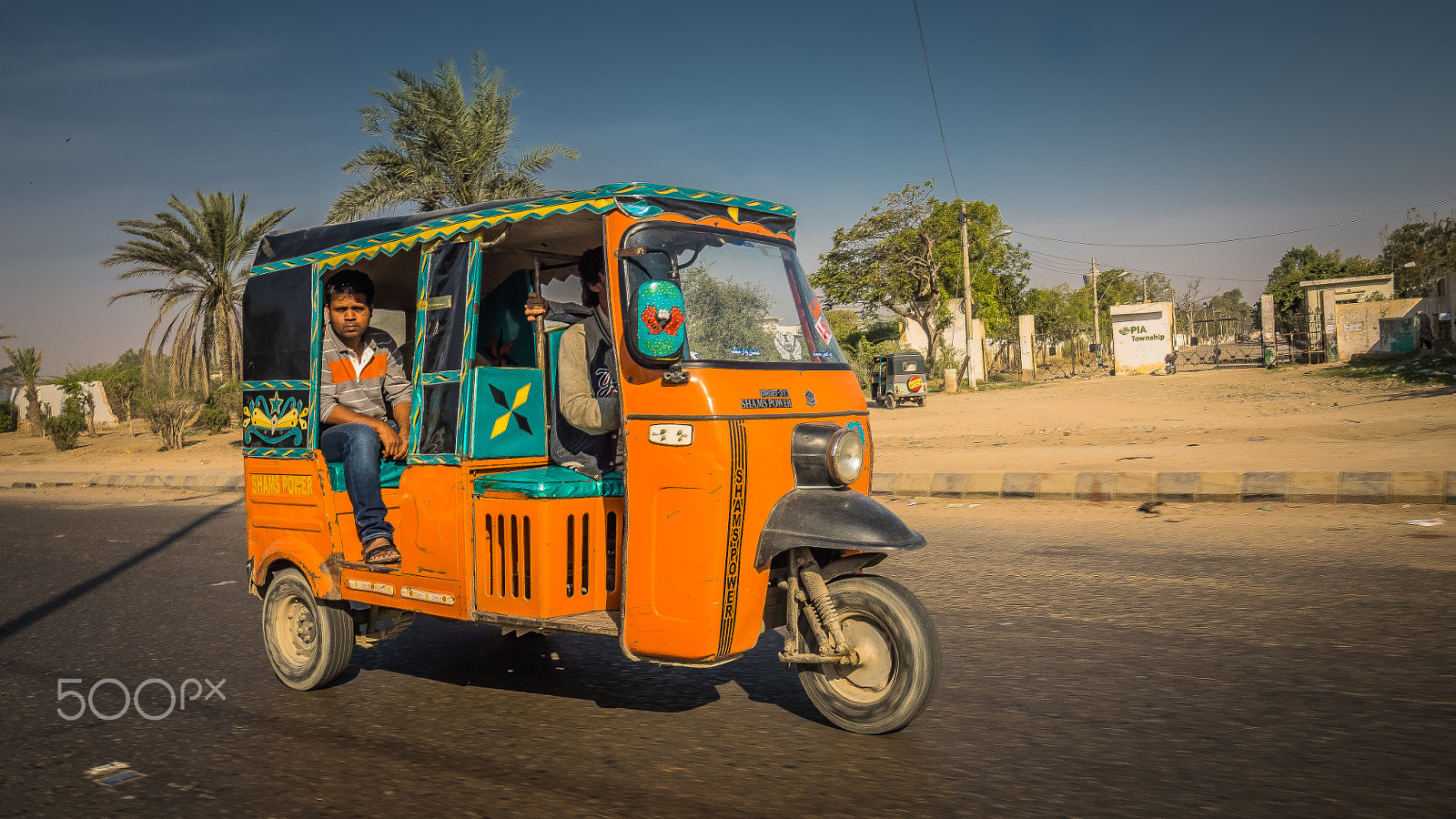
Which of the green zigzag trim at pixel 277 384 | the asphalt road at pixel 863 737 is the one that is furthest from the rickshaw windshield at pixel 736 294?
the green zigzag trim at pixel 277 384

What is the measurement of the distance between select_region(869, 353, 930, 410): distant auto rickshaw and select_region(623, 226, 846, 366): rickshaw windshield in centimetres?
2702

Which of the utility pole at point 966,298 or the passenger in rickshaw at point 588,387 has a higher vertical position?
the utility pole at point 966,298

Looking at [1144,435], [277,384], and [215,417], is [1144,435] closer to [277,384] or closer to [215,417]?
[277,384]

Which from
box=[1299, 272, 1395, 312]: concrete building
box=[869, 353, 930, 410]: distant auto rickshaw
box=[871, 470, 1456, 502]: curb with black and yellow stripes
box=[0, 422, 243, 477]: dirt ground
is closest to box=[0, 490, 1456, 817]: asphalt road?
box=[871, 470, 1456, 502]: curb with black and yellow stripes

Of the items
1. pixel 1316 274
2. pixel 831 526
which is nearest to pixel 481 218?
pixel 831 526

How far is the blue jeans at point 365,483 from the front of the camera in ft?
14.8

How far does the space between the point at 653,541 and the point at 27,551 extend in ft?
31.2

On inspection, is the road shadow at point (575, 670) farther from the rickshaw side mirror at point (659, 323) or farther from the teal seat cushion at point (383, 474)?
the rickshaw side mirror at point (659, 323)

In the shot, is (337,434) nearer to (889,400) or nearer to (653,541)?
(653,541)

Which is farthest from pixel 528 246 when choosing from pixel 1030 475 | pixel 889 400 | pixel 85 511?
pixel 889 400

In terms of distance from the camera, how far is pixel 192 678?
5.07m

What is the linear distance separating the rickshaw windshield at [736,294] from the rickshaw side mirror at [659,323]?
0.46 ft

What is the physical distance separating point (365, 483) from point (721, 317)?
186cm

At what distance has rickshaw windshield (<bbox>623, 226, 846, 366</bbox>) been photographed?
389 cm
